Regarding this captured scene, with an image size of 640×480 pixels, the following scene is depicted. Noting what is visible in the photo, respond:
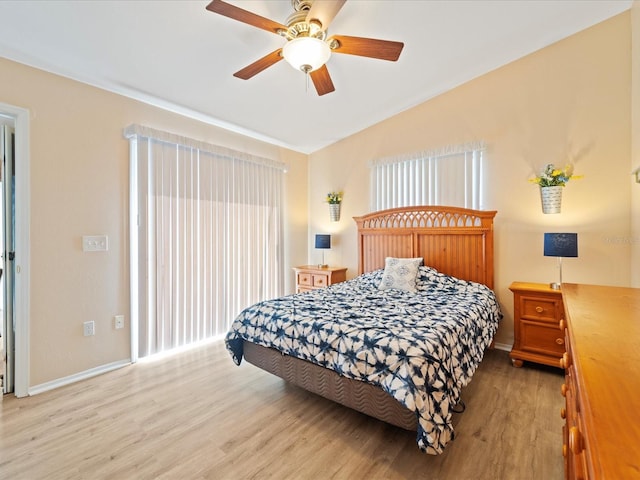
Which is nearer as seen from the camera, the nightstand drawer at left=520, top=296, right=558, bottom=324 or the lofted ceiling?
the lofted ceiling

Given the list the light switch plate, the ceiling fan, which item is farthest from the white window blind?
the light switch plate

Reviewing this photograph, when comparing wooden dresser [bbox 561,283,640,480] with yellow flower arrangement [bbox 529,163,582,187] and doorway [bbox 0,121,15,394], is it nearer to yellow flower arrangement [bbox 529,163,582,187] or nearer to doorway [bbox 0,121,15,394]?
yellow flower arrangement [bbox 529,163,582,187]

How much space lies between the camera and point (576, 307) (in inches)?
55.9

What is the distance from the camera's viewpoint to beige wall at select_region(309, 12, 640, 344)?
2818 millimetres

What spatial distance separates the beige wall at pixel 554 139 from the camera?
2818 millimetres

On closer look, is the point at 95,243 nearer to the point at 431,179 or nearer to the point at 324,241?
the point at 324,241

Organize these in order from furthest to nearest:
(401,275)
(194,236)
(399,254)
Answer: (399,254), (194,236), (401,275)

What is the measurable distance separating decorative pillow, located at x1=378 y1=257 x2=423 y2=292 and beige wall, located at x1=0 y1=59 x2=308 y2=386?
2685 mm

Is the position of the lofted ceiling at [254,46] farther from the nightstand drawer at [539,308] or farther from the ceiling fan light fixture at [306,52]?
the nightstand drawer at [539,308]

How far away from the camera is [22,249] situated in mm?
2445

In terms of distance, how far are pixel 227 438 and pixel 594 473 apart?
6.60 ft

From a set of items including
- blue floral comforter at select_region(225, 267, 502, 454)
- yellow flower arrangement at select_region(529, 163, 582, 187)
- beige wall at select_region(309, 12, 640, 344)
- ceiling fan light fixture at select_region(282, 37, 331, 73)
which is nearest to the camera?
blue floral comforter at select_region(225, 267, 502, 454)

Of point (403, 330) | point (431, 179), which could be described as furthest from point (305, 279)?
point (403, 330)

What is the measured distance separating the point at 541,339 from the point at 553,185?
1458 mm
